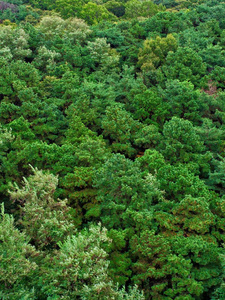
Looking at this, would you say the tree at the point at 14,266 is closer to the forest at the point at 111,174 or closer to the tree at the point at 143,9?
the forest at the point at 111,174

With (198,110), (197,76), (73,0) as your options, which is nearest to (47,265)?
(198,110)

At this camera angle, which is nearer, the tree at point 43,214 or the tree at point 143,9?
the tree at point 43,214

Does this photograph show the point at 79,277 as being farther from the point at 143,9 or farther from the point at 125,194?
the point at 143,9

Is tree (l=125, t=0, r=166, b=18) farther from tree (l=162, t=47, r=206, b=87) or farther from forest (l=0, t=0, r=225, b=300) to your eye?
tree (l=162, t=47, r=206, b=87)

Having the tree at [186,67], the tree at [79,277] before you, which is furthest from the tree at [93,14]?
the tree at [79,277]

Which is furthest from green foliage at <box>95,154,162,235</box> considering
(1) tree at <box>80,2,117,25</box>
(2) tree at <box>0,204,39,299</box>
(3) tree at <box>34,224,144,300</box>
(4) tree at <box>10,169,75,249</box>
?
(1) tree at <box>80,2,117,25</box>

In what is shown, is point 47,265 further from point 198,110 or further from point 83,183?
point 198,110

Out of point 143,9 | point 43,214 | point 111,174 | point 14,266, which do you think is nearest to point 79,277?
point 14,266

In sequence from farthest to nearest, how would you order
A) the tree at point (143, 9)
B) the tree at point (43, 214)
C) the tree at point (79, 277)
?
the tree at point (143, 9) < the tree at point (43, 214) < the tree at point (79, 277)
